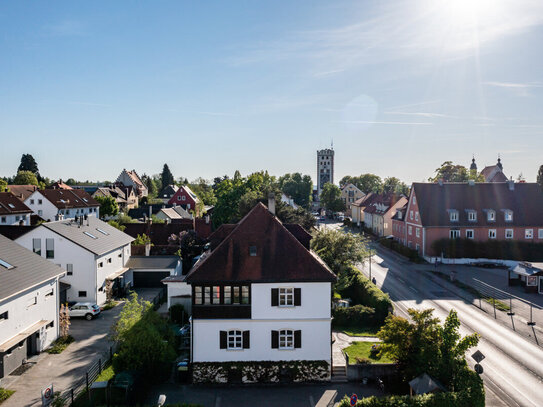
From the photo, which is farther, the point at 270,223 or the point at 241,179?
the point at 241,179

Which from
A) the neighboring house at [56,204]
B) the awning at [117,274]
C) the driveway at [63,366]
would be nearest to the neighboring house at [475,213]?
the awning at [117,274]

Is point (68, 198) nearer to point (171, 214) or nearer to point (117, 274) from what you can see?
point (171, 214)

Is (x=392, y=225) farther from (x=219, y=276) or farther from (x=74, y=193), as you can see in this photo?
(x=74, y=193)

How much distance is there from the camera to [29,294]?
25.5 meters

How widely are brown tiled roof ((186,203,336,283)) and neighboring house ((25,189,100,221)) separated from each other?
60.9 meters

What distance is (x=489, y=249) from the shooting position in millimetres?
54531

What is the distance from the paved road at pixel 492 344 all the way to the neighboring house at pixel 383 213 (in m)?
29.5

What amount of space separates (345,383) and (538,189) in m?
52.3

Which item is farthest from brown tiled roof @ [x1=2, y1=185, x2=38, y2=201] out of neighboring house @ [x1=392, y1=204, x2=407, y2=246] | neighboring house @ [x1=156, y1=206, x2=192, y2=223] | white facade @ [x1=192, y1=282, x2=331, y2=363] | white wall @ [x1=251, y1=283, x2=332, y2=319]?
white wall @ [x1=251, y1=283, x2=332, y2=319]

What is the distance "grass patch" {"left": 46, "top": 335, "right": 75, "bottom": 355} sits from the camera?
1061 inches

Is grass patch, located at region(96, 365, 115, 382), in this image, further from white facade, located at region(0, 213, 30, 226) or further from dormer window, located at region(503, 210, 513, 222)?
white facade, located at region(0, 213, 30, 226)

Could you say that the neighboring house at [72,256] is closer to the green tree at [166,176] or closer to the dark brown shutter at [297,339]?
the dark brown shutter at [297,339]

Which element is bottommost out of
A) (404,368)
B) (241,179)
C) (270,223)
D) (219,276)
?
(404,368)

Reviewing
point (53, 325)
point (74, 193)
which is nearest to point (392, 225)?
point (53, 325)
